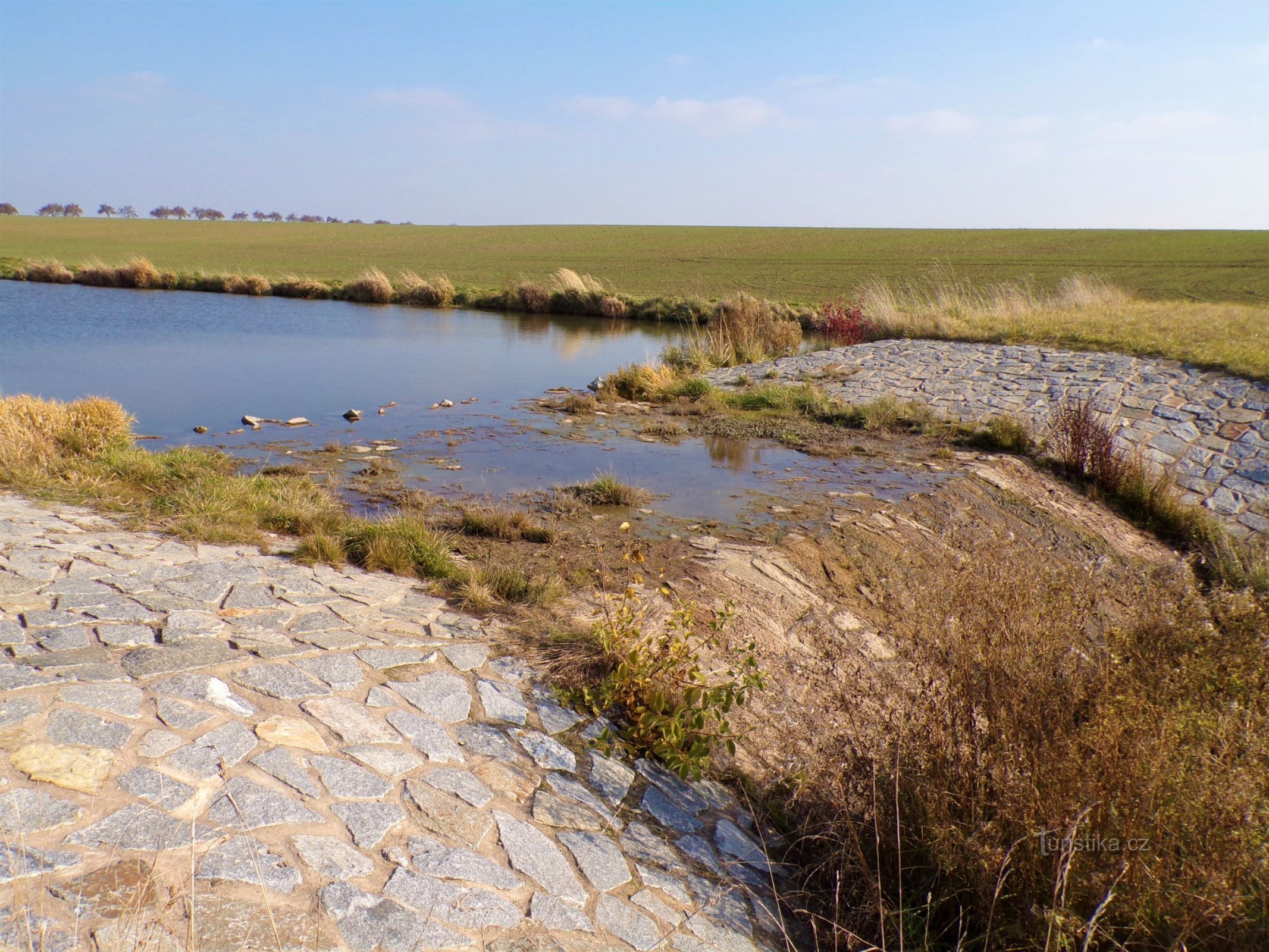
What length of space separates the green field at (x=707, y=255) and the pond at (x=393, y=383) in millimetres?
10135

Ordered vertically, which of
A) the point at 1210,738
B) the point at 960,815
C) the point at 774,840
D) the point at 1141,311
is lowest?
the point at 774,840

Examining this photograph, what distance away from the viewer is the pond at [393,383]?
931 cm

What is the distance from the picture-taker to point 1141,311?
1955 centimetres

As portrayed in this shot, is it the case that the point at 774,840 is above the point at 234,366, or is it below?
below

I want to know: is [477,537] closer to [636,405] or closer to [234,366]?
[636,405]

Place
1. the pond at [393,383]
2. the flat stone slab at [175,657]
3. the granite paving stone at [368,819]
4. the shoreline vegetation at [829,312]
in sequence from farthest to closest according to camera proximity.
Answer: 1. the shoreline vegetation at [829,312]
2. the pond at [393,383]
3. the flat stone slab at [175,657]
4. the granite paving stone at [368,819]

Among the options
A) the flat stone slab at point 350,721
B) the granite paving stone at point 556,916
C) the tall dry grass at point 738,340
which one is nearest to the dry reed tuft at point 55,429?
the flat stone slab at point 350,721

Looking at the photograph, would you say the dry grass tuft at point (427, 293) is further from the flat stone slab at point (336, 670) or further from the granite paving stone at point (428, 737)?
the granite paving stone at point (428, 737)

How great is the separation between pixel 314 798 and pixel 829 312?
63.9 feet

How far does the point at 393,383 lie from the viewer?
48.8 ft

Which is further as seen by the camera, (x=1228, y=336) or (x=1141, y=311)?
(x=1141, y=311)

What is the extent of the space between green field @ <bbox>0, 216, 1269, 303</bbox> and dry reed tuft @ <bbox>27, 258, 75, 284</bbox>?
13.7ft

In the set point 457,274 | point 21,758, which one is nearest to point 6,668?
point 21,758

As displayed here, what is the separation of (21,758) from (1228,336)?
61.0ft
